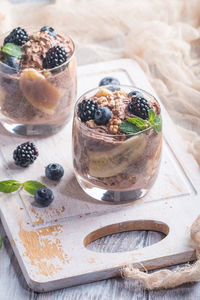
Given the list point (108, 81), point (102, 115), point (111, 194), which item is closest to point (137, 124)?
point (102, 115)

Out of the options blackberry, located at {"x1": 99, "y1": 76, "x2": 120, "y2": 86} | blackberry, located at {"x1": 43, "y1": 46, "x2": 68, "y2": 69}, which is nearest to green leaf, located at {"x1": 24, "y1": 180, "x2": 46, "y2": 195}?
blackberry, located at {"x1": 43, "y1": 46, "x2": 68, "y2": 69}

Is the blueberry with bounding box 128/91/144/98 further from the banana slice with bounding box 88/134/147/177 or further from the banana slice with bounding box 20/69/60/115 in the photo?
the banana slice with bounding box 20/69/60/115

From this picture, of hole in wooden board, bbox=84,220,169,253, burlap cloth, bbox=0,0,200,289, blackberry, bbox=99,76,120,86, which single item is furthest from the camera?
burlap cloth, bbox=0,0,200,289

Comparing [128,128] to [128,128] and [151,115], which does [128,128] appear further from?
[151,115]

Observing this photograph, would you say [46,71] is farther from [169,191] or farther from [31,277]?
[31,277]

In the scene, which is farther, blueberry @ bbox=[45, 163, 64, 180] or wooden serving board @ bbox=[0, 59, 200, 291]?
blueberry @ bbox=[45, 163, 64, 180]

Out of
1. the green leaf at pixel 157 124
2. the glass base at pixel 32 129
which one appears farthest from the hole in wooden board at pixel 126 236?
the glass base at pixel 32 129

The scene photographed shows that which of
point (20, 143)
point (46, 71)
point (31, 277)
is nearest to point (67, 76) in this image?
point (46, 71)

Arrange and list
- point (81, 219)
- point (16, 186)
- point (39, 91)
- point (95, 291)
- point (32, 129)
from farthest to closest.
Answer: point (32, 129) → point (39, 91) → point (16, 186) → point (81, 219) → point (95, 291)
